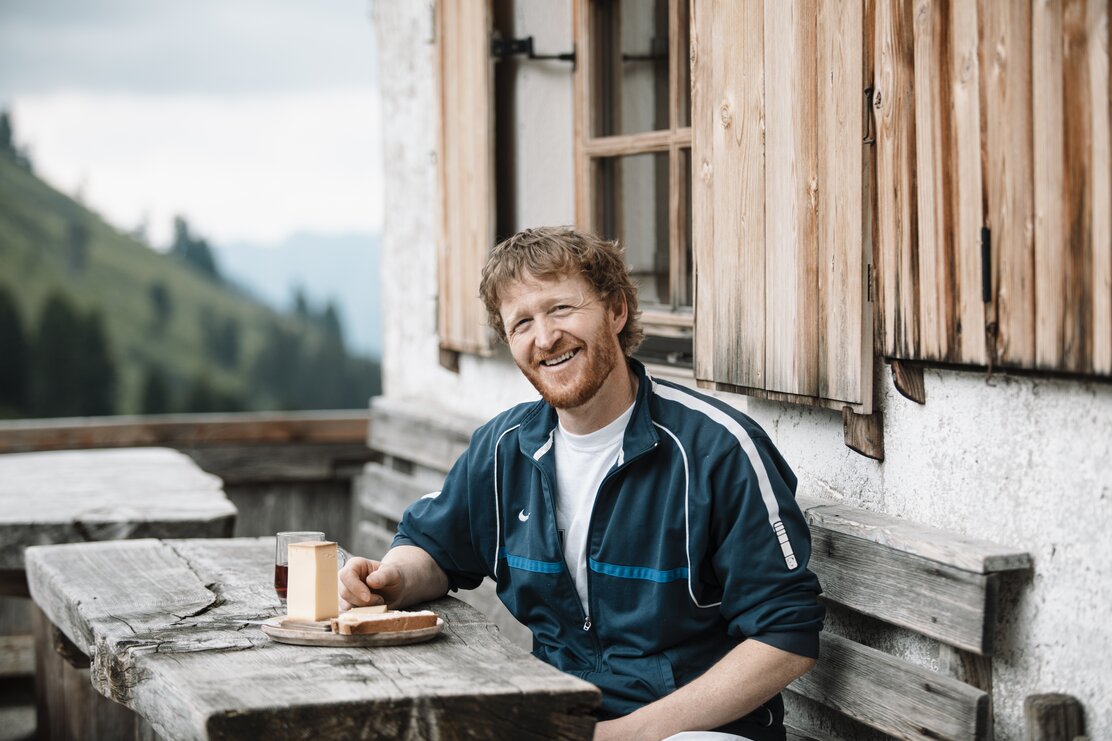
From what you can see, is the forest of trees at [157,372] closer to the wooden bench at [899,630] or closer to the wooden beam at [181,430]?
the wooden beam at [181,430]

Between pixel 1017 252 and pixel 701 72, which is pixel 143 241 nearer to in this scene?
pixel 701 72

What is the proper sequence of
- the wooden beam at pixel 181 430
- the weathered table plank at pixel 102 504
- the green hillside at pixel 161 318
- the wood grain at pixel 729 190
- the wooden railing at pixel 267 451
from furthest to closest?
the green hillside at pixel 161 318 → the wooden railing at pixel 267 451 → the wooden beam at pixel 181 430 → the weathered table plank at pixel 102 504 → the wood grain at pixel 729 190

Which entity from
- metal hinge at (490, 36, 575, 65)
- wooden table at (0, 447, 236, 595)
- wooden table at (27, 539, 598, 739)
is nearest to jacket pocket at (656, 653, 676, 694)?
wooden table at (27, 539, 598, 739)

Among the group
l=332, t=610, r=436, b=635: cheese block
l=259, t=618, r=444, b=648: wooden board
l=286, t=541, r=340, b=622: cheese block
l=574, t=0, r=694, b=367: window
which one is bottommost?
l=259, t=618, r=444, b=648: wooden board

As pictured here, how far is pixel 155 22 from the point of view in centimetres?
795

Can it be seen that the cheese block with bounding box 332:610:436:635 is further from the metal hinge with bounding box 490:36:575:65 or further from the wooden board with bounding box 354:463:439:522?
the wooden board with bounding box 354:463:439:522

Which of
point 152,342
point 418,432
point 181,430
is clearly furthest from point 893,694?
point 152,342

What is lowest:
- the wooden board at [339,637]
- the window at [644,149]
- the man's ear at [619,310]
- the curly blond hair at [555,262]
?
the wooden board at [339,637]

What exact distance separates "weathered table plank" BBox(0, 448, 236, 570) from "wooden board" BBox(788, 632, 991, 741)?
76.4 inches

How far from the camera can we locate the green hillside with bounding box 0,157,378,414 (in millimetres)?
7703

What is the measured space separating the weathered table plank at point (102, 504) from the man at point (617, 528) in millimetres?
1247

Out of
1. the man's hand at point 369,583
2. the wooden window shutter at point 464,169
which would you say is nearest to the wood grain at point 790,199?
the man's hand at point 369,583

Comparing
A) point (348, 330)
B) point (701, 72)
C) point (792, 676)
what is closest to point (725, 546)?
point (792, 676)

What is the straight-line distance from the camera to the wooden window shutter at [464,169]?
4.30 metres
